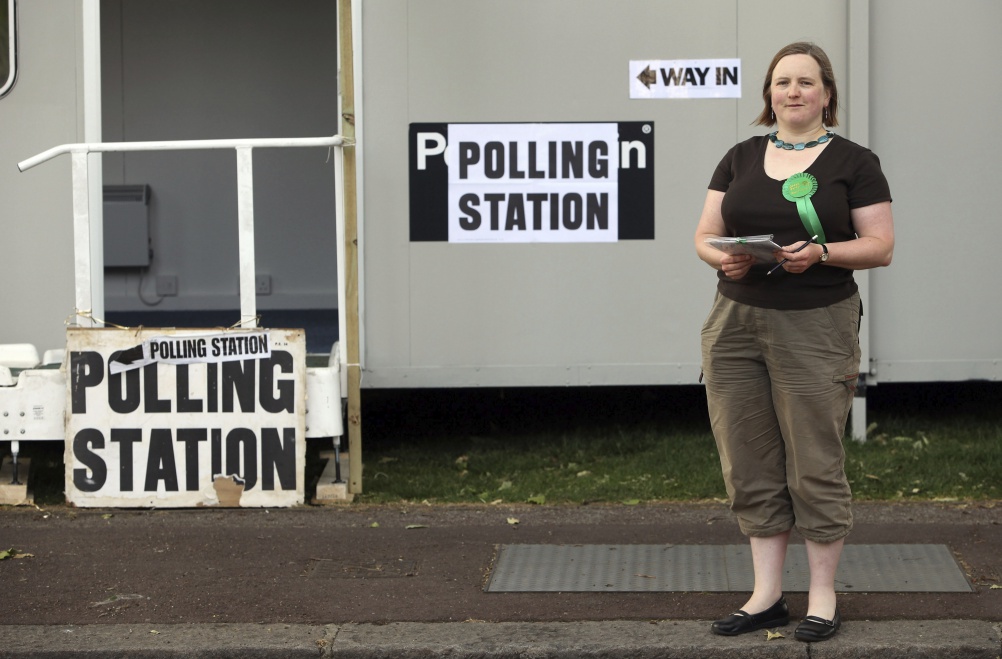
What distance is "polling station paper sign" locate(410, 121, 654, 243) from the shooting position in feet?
22.0

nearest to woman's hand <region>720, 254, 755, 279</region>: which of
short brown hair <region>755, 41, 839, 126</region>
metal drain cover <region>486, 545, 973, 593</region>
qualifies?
short brown hair <region>755, 41, 839, 126</region>

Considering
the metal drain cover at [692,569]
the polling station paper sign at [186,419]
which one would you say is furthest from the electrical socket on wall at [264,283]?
the metal drain cover at [692,569]

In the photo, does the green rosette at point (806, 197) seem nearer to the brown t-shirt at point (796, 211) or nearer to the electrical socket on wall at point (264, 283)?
the brown t-shirt at point (796, 211)

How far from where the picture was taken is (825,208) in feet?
12.6

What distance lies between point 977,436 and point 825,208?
13.0ft

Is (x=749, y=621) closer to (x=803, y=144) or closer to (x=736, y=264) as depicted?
(x=736, y=264)

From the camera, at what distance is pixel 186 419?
589 cm

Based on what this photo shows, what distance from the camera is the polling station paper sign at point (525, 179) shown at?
22.0 ft

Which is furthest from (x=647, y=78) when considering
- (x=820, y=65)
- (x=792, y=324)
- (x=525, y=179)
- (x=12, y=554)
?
(x=12, y=554)

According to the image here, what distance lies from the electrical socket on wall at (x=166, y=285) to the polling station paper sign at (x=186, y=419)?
481 cm

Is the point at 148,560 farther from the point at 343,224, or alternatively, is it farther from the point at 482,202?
the point at 482,202

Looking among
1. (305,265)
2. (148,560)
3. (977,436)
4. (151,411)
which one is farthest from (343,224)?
(305,265)

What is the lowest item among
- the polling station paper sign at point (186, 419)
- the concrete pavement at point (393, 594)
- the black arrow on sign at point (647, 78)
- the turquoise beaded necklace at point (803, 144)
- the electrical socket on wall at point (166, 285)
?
the concrete pavement at point (393, 594)

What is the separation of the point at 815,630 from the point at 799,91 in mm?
1699
